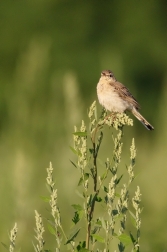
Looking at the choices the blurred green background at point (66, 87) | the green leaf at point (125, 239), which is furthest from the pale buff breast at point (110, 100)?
the green leaf at point (125, 239)

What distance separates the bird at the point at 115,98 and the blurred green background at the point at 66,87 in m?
0.99

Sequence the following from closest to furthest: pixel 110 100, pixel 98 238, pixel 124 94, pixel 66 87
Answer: pixel 98 238 < pixel 110 100 < pixel 124 94 < pixel 66 87

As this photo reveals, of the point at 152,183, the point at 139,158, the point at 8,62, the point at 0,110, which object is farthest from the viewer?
the point at 8,62

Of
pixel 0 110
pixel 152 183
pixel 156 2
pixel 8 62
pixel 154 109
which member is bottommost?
pixel 152 183

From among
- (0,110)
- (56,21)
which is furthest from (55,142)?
(56,21)

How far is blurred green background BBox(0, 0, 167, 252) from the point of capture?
7.87 meters

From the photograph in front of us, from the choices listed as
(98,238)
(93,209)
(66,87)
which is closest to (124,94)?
(66,87)

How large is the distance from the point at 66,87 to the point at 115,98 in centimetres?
253

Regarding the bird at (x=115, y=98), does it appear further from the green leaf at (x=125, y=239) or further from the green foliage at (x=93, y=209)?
the green leaf at (x=125, y=239)

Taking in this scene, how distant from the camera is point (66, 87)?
8734 mm

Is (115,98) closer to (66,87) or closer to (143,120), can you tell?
(143,120)

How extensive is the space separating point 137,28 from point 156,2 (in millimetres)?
1916

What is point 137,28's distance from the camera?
69.2 ft

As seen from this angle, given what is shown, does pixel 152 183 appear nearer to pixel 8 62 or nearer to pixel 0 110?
pixel 0 110
